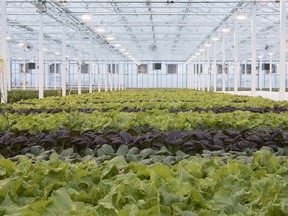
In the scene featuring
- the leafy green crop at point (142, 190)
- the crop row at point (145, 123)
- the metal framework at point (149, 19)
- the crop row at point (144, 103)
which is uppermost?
the metal framework at point (149, 19)

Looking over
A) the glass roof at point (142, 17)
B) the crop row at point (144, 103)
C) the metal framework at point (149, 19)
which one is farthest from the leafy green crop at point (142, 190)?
the glass roof at point (142, 17)

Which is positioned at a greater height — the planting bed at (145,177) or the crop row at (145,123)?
the crop row at (145,123)

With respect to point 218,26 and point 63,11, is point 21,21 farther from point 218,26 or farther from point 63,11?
point 218,26

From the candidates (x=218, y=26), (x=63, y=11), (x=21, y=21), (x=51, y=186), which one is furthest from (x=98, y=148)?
(x=21, y=21)

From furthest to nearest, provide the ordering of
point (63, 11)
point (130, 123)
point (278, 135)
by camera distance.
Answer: point (63, 11)
point (130, 123)
point (278, 135)

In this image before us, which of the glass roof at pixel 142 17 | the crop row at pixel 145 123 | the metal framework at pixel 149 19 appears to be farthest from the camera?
the glass roof at pixel 142 17

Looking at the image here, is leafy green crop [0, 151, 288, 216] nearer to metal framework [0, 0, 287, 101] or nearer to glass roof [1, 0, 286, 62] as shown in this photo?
metal framework [0, 0, 287, 101]

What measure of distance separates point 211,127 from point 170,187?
3.61 m

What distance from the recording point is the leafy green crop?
1.96 metres

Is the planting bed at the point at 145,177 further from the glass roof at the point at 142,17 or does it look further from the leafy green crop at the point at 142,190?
the glass roof at the point at 142,17

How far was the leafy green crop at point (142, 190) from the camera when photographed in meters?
1.96

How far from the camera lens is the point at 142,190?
224cm

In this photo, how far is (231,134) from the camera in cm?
455

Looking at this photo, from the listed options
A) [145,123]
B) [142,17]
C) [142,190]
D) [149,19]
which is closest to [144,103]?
[145,123]
